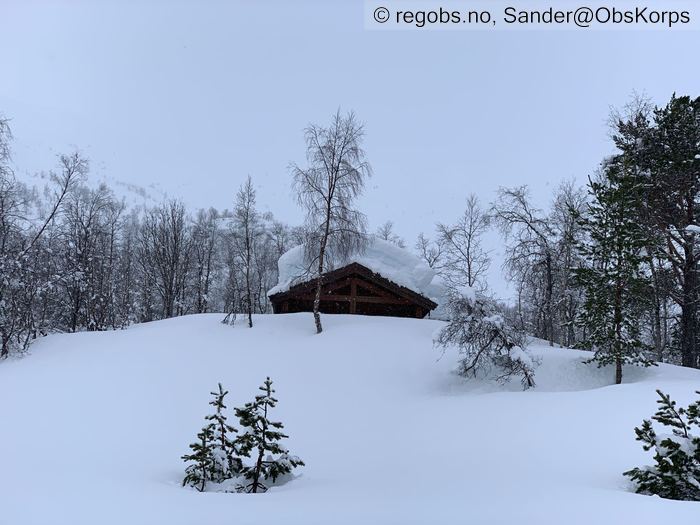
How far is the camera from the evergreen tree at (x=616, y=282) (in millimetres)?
Answer: 14453

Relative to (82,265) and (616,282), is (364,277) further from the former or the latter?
(82,265)

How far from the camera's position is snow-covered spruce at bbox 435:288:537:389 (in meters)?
13.9

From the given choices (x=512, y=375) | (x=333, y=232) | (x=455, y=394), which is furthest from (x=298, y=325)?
(x=512, y=375)

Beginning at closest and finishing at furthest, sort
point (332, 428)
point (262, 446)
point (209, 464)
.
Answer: point (262, 446)
point (209, 464)
point (332, 428)

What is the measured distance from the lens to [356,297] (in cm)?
2155

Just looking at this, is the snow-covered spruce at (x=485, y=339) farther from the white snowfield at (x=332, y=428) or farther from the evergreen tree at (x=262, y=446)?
the evergreen tree at (x=262, y=446)

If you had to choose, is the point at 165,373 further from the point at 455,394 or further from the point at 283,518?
the point at 283,518

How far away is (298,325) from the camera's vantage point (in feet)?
61.5

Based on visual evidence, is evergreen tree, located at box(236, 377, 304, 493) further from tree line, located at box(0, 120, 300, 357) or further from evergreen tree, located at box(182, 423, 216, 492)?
tree line, located at box(0, 120, 300, 357)

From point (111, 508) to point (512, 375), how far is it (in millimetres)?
13441

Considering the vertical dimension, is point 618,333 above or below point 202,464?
above

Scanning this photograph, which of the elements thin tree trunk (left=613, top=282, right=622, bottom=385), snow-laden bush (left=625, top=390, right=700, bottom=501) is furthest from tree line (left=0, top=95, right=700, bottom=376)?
snow-laden bush (left=625, top=390, right=700, bottom=501)

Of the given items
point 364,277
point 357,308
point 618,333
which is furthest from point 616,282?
point 357,308

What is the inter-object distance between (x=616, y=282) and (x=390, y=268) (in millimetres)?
10911
